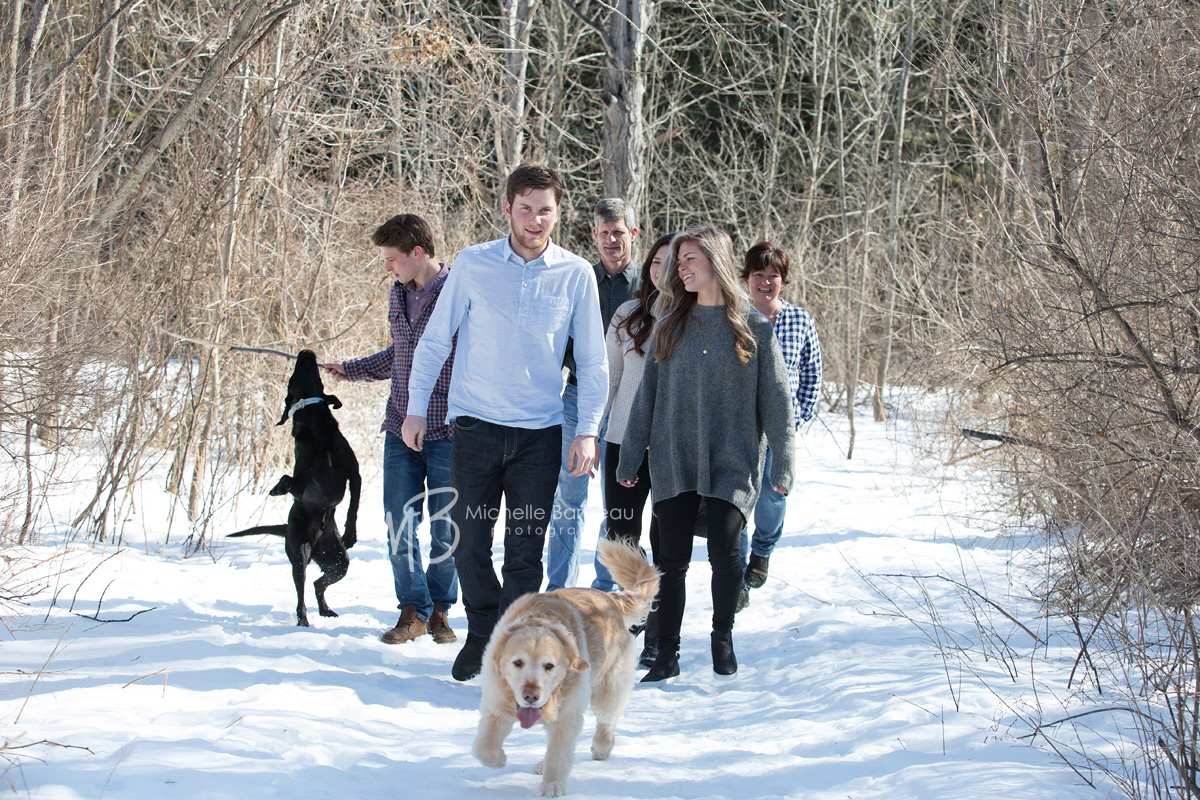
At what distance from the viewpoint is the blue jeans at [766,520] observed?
5.82 metres

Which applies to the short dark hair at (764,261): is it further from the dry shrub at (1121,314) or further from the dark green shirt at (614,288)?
the dry shrub at (1121,314)

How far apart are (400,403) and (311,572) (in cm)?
251

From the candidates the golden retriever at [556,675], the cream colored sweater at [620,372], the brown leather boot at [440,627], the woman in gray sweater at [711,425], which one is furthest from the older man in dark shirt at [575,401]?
the golden retriever at [556,675]

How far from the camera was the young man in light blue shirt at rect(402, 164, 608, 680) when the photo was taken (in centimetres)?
405

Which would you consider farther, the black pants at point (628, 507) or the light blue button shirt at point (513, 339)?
the black pants at point (628, 507)

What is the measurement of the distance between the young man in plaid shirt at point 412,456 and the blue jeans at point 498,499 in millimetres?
774

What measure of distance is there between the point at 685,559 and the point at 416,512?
1479 mm

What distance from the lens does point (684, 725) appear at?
398cm

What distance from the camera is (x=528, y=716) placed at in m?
3.01

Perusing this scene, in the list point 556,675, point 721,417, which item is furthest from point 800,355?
point 556,675

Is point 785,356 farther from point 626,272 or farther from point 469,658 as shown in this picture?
point 469,658

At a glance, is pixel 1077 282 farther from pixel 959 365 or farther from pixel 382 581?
pixel 382 581

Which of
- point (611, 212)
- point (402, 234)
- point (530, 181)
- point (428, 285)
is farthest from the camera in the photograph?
point (611, 212)

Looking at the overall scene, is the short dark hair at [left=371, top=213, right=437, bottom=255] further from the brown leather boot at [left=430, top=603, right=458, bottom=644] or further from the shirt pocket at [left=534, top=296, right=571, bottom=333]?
the brown leather boot at [left=430, top=603, right=458, bottom=644]
